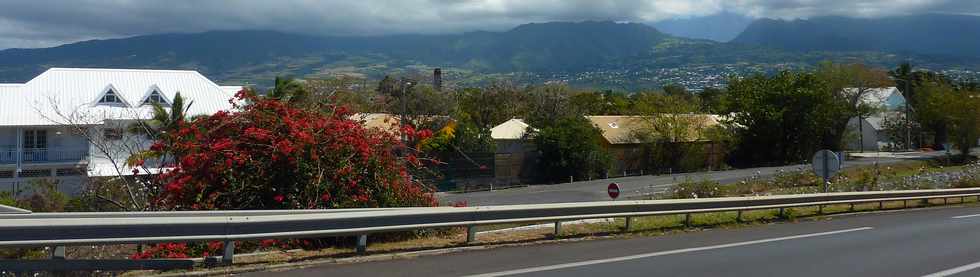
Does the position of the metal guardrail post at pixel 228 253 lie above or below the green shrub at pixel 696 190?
above

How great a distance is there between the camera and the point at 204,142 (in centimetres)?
1202

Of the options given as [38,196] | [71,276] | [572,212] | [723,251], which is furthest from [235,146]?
[38,196]

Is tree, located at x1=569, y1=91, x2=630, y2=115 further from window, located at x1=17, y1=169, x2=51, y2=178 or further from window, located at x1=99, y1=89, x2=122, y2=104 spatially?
window, located at x1=17, y1=169, x2=51, y2=178

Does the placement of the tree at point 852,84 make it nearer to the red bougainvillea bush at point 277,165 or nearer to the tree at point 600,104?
the tree at point 600,104

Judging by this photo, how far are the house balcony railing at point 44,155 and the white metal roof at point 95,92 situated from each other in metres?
1.43

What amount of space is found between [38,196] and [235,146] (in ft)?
27.5

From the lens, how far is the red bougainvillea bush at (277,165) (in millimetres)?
11188

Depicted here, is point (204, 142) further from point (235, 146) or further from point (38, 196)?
point (38, 196)

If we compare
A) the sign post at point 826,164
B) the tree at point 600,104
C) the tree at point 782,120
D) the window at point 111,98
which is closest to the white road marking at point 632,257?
the sign post at point 826,164

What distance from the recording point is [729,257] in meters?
10.4

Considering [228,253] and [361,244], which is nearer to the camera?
[228,253]

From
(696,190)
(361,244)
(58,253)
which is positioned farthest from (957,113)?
(58,253)

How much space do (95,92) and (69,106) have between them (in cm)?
241

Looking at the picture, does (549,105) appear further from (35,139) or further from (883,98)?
(883,98)
